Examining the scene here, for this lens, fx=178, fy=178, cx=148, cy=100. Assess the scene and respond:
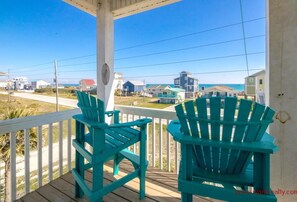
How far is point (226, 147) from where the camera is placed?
1.00 meters

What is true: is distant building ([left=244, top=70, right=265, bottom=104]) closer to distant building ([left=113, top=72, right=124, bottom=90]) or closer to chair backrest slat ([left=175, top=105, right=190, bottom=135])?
chair backrest slat ([left=175, top=105, right=190, bottom=135])

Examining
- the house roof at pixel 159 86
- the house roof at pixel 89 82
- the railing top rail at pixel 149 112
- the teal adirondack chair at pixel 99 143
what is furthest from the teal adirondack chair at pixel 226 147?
the house roof at pixel 89 82

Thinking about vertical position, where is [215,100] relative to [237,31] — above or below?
below

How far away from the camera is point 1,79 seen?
1.94 meters

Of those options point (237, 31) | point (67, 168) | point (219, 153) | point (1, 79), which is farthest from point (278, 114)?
point (1, 79)

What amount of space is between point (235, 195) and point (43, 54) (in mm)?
3553

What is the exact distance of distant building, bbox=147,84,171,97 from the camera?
2.58 meters

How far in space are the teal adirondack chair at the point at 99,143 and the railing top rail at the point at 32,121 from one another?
0.52 metres

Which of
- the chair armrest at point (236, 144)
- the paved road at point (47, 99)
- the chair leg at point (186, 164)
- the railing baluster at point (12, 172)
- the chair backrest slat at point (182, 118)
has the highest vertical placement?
the paved road at point (47, 99)

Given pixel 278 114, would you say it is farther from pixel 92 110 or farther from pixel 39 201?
pixel 39 201

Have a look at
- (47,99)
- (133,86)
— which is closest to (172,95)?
(133,86)

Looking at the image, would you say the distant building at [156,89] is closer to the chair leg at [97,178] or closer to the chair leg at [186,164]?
the chair leg at [97,178]

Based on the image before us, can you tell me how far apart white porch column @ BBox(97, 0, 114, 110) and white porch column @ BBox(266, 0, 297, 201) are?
2.03m

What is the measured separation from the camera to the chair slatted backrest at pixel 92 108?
1.49m
